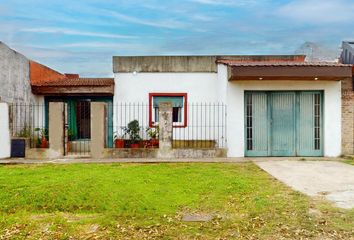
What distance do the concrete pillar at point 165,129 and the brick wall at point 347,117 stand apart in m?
6.26

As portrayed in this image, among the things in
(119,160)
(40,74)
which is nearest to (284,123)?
(119,160)

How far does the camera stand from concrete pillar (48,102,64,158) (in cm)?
1427

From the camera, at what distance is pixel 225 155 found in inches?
574

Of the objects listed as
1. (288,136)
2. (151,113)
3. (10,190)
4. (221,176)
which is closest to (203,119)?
(151,113)

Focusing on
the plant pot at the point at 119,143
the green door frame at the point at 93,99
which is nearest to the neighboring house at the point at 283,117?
the plant pot at the point at 119,143

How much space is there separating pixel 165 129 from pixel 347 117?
21.6 feet

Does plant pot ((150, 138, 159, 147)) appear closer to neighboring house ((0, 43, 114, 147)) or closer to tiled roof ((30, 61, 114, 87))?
neighboring house ((0, 43, 114, 147))

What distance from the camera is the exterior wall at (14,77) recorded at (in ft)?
47.5

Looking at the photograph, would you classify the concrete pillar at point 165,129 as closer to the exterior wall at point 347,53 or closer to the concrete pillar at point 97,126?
the concrete pillar at point 97,126

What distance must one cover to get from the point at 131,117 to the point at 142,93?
3.63 ft

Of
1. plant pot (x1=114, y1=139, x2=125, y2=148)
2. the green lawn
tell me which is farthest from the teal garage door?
plant pot (x1=114, y1=139, x2=125, y2=148)

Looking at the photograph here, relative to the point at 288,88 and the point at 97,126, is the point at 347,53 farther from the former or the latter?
the point at 97,126

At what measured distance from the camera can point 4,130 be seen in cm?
1423

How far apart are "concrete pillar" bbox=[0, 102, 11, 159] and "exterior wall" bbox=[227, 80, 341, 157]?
25.6 ft
